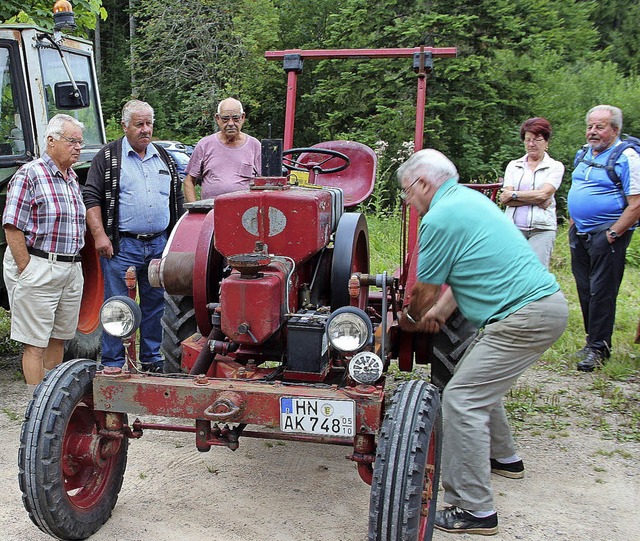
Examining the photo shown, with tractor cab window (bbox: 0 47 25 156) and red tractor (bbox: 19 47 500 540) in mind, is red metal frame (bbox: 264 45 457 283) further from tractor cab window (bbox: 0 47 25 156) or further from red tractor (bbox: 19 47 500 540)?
tractor cab window (bbox: 0 47 25 156)

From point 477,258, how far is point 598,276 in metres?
2.68

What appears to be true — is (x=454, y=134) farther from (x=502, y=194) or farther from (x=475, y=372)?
(x=475, y=372)

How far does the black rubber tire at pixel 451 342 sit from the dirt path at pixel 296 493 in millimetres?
630

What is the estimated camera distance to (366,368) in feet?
9.39

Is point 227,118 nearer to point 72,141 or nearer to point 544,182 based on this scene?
point 72,141

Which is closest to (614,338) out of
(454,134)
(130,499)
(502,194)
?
(502,194)

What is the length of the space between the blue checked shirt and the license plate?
2.08 meters

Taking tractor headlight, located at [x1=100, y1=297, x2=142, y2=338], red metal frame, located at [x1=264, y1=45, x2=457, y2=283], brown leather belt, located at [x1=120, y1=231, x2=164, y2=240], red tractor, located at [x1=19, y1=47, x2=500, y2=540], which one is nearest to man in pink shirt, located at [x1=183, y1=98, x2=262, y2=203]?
red metal frame, located at [x1=264, y1=45, x2=457, y2=283]

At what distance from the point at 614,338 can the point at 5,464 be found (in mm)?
4587

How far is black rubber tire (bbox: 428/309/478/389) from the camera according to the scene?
412cm

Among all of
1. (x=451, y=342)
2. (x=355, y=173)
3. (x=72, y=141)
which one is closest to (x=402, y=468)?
(x=451, y=342)

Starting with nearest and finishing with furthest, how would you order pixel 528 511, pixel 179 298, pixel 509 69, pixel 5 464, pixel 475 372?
1. pixel 475 372
2. pixel 528 511
3. pixel 5 464
4. pixel 179 298
5. pixel 509 69

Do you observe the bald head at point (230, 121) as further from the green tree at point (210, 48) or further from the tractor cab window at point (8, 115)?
the green tree at point (210, 48)

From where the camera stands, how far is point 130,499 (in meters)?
3.50
